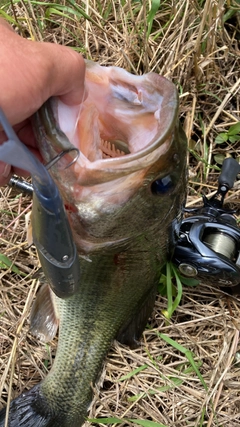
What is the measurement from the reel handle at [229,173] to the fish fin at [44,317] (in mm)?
1147

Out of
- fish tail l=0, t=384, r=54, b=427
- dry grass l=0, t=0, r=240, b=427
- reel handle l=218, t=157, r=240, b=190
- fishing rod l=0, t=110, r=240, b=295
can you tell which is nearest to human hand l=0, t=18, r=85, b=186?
fishing rod l=0, t=110, r=240, b=295

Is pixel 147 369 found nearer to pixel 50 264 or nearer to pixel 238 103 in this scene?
pixel 50 264

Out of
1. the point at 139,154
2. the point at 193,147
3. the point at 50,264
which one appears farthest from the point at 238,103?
the point at 50,264

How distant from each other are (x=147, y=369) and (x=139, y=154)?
1.53m

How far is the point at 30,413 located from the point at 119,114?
1.57 meters

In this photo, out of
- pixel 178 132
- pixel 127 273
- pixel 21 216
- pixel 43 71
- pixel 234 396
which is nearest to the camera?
pixel 43 71

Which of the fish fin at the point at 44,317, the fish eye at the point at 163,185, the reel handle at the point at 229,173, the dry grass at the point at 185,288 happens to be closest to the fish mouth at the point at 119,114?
the fish eye at the point at 163,185

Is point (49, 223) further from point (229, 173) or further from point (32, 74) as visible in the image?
point (229, 173)

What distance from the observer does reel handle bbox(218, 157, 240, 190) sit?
257 centimetres

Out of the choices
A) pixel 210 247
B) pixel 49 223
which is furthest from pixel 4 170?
pixel 210 247

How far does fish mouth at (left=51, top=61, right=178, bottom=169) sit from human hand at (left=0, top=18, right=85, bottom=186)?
0.09 metres

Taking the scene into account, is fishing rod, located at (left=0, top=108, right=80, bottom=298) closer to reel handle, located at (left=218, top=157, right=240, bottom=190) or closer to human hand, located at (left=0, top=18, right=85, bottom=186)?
human hand, located at (left=0, top=18, right=85, bottom=186)

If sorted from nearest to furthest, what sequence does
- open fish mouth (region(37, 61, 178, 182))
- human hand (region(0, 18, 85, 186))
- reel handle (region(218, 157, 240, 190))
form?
human hand (region(0, 18, 85, 186)), open fish mouth (region(37, 61, 178, 182)), reel handle (region(218, 157, 240, 190))

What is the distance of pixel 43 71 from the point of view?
1540mm
